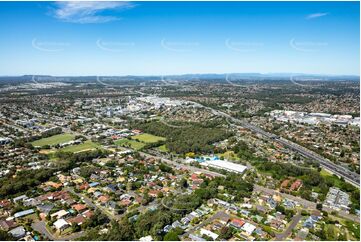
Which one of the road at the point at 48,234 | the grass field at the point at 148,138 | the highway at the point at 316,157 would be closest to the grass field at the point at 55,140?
the grass field at the point at 148,138

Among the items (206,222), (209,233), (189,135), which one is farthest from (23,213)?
(189,135)

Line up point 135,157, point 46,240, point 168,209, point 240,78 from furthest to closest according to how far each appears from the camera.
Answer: point 240,78
point 135,157
point 168,209
point 46,240

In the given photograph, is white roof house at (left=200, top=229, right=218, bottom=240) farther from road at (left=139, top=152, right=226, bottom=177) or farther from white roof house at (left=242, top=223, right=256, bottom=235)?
road at (left=139, top=152, right=226, bottom=177)

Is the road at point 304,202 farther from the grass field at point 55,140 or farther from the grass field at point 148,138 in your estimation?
the grass field at point 55,140

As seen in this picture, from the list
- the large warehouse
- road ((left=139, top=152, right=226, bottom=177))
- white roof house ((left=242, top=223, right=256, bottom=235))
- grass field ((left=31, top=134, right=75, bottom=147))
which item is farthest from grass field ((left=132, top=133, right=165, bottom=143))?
white roof house ((left=242, top=223, right=256, bottom=235))

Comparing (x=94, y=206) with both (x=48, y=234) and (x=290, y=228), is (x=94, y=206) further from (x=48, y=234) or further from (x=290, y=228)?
(x=290, y=228)

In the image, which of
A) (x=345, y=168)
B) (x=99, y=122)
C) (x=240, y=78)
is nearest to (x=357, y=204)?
(x=345, y=168)

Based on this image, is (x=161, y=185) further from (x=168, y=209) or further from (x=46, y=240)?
(x=46, y=240)
